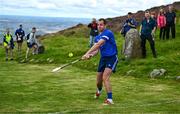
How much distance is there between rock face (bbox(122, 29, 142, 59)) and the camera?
93.5 feet

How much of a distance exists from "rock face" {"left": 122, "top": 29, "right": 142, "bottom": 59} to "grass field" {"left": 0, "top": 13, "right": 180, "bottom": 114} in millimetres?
888

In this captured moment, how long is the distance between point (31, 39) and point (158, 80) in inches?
645

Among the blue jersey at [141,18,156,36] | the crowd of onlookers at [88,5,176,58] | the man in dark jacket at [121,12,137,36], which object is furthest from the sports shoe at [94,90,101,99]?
the man in dark jacket at [121,12,137,36]

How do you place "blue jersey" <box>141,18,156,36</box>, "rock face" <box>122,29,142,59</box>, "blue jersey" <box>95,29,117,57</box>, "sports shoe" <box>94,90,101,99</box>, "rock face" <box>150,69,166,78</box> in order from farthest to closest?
1. "rock face" <box>122,29,142,59</box>
2. "blue jersey" <box>141,18,156,36</box>
3. "rock face" <box>150,69,166,78</box>
4. "sports shoe" <box>94,90,101,99</box>
5. "blue jersey" <box>95,29,117,57</box>

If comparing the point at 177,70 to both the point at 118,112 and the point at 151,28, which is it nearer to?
the point at 151,28

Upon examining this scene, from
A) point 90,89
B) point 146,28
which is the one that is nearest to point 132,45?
point 146,28

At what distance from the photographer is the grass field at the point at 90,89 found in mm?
15039

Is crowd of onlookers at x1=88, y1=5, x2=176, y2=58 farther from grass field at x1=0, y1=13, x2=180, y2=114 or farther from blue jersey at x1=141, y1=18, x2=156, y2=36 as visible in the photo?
→ grass field at x1=0, y1=13, x2=180, y2=114

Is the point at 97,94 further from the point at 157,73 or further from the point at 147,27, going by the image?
the point at 147,27

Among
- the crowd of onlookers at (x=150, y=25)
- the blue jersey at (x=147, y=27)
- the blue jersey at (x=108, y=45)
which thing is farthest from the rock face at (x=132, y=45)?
the blue jersey at (x=108, y=45)

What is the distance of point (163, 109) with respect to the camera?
14922mm

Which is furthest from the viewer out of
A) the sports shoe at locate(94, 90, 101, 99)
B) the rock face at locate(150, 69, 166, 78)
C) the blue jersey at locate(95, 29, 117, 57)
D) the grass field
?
the rock face at locate(150, 69, 166, 78)

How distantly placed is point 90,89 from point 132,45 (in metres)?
9.66

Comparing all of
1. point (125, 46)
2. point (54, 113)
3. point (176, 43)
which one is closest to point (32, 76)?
point (125, 46)
